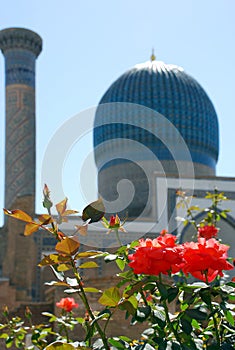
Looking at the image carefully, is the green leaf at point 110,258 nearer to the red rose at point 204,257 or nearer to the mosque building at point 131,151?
the red rose at point 204,257

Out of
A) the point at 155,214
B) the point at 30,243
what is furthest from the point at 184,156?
the point at 30,243

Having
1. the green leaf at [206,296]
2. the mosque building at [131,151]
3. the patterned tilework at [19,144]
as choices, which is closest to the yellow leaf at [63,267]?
the green leaf at [206,296]

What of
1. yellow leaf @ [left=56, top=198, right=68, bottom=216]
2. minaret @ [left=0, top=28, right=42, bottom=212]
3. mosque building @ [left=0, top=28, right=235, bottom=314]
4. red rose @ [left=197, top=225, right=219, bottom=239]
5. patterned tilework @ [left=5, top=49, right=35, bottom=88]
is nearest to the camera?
yellow leaf @ [left=56, top=198, right=68, bottom=216]

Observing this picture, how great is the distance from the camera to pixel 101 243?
42.2 ft

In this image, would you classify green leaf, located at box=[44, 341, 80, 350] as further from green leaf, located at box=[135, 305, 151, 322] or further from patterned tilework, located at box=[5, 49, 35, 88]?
patterned tilework, located at box=[5, 49, 35, 88]

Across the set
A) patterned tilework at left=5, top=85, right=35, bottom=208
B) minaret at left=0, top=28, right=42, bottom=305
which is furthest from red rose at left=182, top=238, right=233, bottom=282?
patterned tilework at left=5, top=85, right=35, bottom=208

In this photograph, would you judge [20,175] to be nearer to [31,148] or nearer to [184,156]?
[31,148]

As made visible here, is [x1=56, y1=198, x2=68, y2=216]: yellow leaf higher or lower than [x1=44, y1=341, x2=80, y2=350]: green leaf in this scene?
higher

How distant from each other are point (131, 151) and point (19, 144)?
9.78ft

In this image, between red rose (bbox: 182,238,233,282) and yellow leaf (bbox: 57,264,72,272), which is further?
yellow leaf (bbox: 57,264,72,272)

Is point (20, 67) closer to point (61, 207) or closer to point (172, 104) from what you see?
point (172, 104)

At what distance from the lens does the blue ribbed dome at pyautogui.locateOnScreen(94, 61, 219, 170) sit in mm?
15875

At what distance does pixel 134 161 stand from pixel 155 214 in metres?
2.97

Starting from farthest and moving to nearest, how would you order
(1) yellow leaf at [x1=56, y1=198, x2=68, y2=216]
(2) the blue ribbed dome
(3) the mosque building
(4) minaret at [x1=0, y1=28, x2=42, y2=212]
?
(2) the blue ribbed dome < (4) minaret at [x1=0, y1=28, x2=42, y2=212] < (3) the mosque building < (1) yellow leaf at [x1=56, y1=198, x2=68, y2=216]
